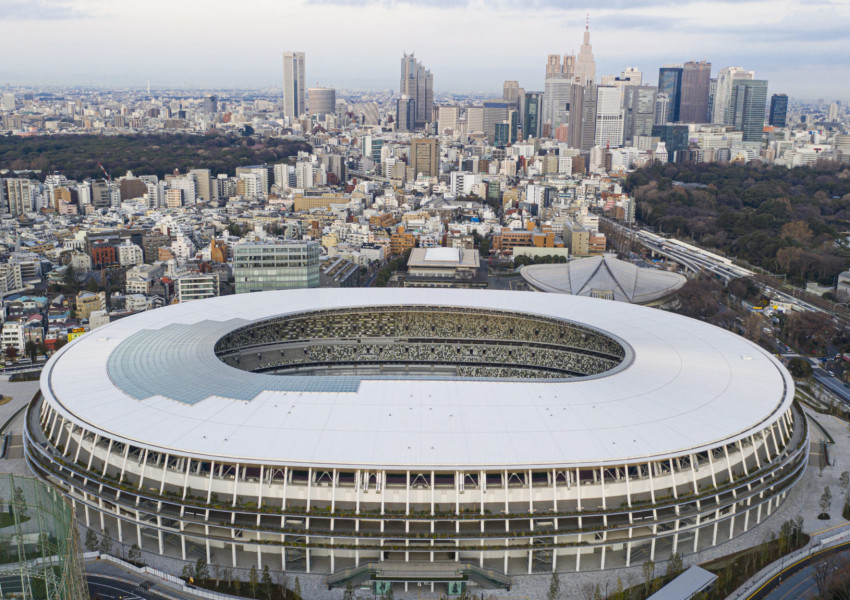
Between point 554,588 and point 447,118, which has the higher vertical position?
point 447,118

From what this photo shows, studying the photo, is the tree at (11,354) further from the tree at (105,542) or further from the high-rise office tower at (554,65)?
the high-rise office tower at (554,65)

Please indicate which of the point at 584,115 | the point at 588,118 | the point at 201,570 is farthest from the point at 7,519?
the point at 588,118

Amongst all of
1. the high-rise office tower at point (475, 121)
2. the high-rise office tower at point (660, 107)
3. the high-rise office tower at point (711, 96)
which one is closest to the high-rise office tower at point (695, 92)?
the high-rise office tower at point (711, 96)

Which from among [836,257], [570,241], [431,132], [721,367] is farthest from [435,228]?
[431,132]

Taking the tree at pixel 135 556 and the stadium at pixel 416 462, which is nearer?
the stadium at pixel 416 462

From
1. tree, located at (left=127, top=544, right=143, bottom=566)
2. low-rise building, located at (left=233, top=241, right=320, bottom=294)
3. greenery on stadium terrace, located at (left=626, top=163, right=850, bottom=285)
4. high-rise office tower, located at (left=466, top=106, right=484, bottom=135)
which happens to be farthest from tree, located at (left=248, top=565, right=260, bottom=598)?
high-rise office tower, located at (left=466, top=106, right=484, bottom=135)

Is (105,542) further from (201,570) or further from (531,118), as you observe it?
Answer: (531,118)
